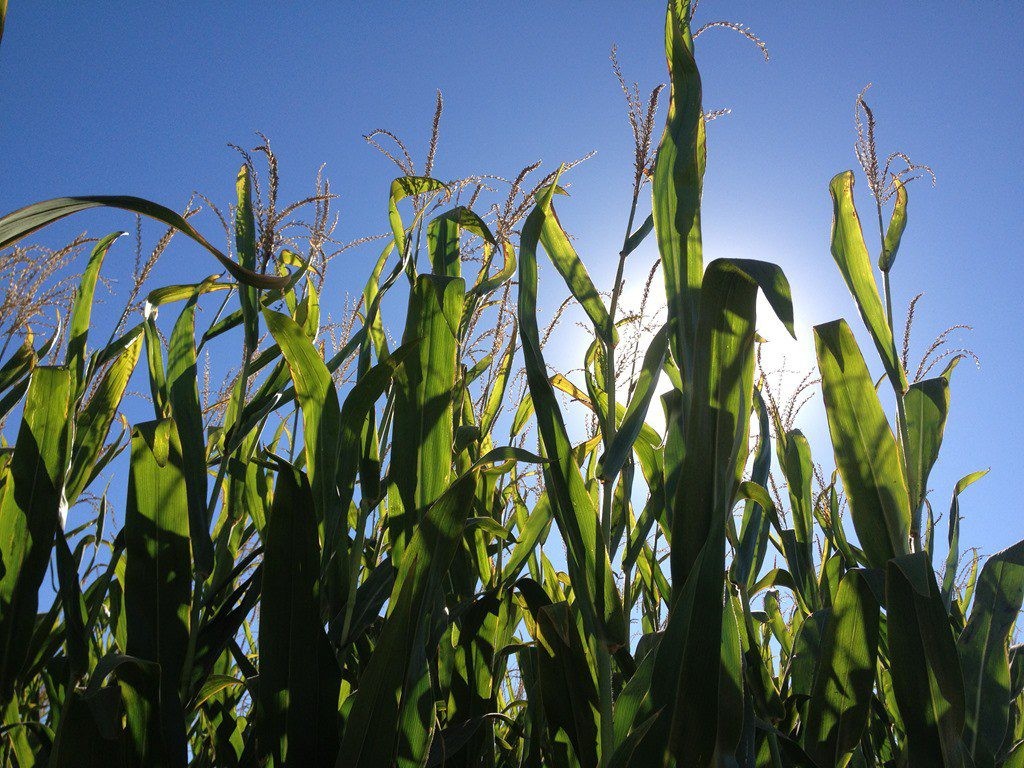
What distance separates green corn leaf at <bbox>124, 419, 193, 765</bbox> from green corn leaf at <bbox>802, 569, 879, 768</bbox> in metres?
0.90

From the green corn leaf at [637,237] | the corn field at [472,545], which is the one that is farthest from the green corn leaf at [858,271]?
the green corn leaf at [637,237]

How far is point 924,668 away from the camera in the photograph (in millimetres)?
917

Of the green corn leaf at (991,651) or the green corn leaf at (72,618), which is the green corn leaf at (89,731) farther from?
the green corn leaf at (991,651)

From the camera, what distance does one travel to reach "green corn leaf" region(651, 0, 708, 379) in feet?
3.01

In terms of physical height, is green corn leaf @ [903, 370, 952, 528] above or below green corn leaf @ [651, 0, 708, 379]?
below

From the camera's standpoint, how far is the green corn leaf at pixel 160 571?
921 millimetres

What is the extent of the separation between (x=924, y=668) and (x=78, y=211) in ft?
3.79

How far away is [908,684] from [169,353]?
123 cm

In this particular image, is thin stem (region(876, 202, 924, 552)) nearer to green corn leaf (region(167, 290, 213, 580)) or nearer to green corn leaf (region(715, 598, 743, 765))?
green corn leaf (region(715, 598, 743, 765))

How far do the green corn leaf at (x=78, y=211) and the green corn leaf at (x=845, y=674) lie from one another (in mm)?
921

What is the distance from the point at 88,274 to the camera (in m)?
1.27

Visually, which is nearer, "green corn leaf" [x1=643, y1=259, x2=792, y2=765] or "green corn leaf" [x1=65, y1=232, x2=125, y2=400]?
"green corn leaf" [x1=643, y1=259, x2=792, y2=765]

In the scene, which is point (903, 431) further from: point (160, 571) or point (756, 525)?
point (160, 571)

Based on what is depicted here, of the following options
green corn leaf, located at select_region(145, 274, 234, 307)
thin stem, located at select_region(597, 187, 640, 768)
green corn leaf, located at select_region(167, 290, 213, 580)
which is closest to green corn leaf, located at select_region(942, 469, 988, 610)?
thin stem, located at select_region(597, 187, 640, 768)
